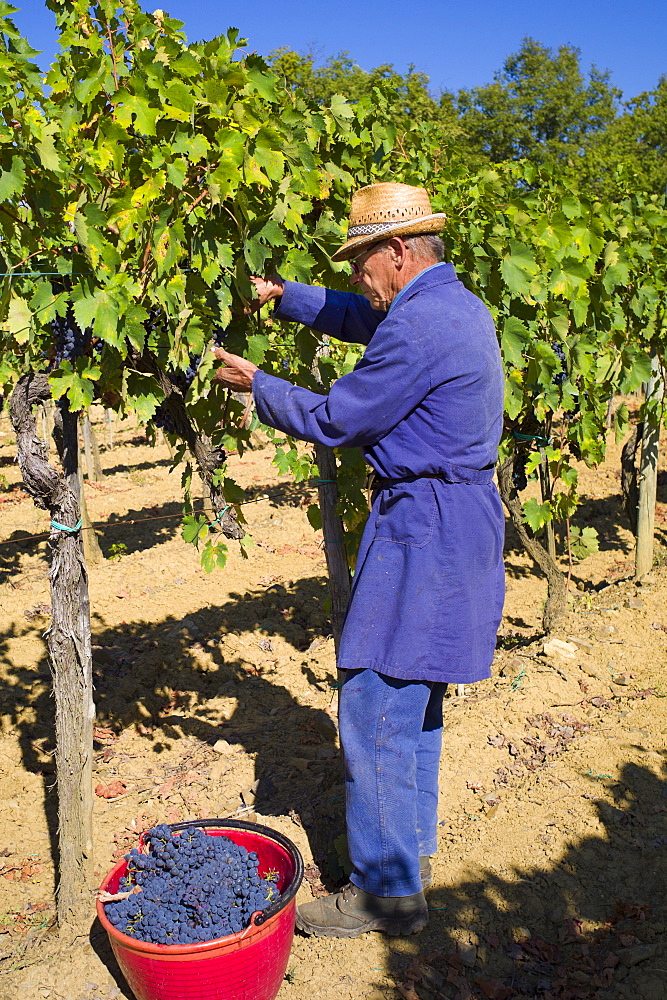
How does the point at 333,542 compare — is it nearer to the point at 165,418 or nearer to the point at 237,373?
the point at 165,418

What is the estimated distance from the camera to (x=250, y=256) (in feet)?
8.78

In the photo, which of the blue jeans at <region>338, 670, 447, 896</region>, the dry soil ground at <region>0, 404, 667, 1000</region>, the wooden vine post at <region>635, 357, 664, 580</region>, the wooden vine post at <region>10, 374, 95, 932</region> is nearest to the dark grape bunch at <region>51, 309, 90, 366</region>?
the wooden vine post at <region>10, 374, 95, 932</region>

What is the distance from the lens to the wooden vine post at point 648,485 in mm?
6242

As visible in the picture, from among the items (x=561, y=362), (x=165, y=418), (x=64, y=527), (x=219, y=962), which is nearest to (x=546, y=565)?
(x=561, y=362)

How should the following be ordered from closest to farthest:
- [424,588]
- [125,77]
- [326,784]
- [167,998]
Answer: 1. [167,998]
2. [424,588]
3. [125,77]
4. [326,784]

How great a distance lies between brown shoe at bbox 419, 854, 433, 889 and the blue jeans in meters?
0.26

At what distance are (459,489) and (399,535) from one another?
203 mm

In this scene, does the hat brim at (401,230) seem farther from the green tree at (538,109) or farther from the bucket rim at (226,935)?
the green tree at (538,109)

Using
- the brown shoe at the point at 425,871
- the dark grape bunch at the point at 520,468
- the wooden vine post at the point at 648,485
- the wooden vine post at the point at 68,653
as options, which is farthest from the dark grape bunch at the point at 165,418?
the wooden vine post at the point at 648,485

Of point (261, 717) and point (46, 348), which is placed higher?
point (46, 348)

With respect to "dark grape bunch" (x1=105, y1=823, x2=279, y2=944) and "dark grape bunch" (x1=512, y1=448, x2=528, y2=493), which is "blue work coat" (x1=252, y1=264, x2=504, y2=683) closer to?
"dark grape bunch" (x1=105, y1=823, x2=279, y2=944)

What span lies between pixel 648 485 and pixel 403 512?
Result: 448 cm

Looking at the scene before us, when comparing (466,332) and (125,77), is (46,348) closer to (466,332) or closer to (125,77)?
(125,77)

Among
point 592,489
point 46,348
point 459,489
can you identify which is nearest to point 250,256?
point 46,348
